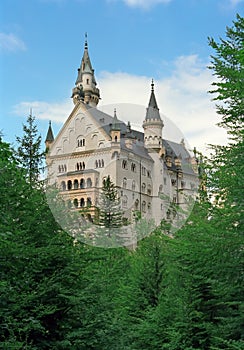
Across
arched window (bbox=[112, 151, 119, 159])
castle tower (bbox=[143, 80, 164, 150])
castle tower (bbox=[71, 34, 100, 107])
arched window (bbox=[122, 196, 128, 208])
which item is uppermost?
castle tower (bbox=[71, 34, 100, 107])

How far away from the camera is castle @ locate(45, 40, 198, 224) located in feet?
244

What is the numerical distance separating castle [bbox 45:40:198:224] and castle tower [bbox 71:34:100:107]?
0.23 metres

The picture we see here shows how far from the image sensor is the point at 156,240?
75.3 feet

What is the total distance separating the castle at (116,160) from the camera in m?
74.2

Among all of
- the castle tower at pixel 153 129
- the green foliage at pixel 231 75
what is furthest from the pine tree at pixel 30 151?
the castle tower at pixel 153 129

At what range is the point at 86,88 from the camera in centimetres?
8981

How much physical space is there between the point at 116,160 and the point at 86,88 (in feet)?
65.5

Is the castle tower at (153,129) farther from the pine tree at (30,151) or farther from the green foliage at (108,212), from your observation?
the pine tree at (30,151)

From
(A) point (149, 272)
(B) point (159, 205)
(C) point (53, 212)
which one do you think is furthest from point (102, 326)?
(B) point (159, 205)

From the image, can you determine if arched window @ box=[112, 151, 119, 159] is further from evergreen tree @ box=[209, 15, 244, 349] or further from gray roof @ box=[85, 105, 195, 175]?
evergreen tree @ box=[209, 15, 244, 349]

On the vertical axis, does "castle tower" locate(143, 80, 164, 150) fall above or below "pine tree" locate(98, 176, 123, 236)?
above

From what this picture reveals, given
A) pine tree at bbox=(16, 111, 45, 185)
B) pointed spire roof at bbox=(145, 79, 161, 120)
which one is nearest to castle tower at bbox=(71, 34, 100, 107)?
pointed spire roof at bbox=(145, 79, 161, 120)

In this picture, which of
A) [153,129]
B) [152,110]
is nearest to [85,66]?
[152,110]

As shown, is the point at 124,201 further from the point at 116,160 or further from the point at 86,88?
the point at 86,88
